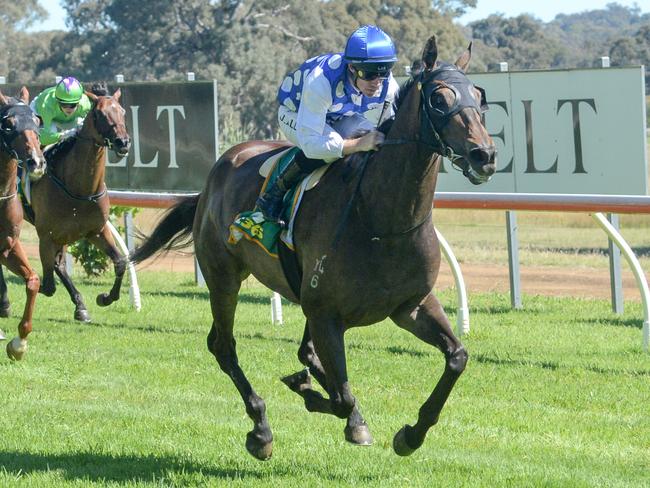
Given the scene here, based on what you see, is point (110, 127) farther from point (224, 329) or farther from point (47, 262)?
point (224, 329)

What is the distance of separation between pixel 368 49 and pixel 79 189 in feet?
17.8

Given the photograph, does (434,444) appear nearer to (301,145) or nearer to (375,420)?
(375,420)

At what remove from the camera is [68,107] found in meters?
10.4

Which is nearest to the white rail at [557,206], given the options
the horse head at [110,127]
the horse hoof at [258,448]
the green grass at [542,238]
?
the horse head at [110,127]

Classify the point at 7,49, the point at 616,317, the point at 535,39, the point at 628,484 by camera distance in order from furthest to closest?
the point at 535,39, the point at 7,49, the point at 616,317, the point at 628,484

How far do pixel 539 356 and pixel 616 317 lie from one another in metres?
1.92

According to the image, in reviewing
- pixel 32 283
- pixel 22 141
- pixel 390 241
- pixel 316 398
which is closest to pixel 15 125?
pixel 22 141

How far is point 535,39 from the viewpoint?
7856cm

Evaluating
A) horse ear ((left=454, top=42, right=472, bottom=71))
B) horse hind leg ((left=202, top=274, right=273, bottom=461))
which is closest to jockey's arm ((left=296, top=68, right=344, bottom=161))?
horse ear ((left=454, top=42, right=472, bottom=71))

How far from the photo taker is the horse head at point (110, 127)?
986 centimetres

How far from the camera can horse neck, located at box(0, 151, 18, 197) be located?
337 inches

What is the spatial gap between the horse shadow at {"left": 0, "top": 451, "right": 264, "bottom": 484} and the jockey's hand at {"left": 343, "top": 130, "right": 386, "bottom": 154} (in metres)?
1.52

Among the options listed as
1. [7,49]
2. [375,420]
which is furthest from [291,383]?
[7,49]

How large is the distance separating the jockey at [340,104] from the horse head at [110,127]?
4299 mm
